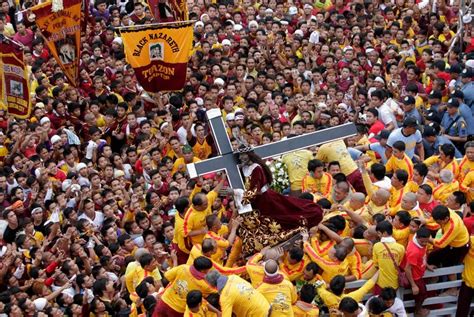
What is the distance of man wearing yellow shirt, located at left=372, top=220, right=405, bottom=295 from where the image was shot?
1563 cm

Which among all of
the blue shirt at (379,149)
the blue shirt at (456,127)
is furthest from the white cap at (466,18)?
the blue shirt at (379,149)

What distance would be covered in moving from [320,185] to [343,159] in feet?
2.43

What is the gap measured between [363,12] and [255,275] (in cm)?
1214

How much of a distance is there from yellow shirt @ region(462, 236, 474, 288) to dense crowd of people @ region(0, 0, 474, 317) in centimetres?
2

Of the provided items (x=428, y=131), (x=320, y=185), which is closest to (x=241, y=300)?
(x=320, y=185)

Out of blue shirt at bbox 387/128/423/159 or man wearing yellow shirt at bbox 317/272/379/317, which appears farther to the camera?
blue shirt at bbox 387/128/423/159

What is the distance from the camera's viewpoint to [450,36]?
985 inches

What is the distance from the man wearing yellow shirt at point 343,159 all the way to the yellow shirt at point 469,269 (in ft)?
9.56

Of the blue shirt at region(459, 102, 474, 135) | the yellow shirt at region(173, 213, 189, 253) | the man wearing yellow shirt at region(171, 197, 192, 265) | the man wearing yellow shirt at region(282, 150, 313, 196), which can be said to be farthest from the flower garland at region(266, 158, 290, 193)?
the blue shirt at region(459, 102, 474, 135)

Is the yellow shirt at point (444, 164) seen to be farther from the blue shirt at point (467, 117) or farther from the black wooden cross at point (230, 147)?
the black wooden cross at point (230, 147)

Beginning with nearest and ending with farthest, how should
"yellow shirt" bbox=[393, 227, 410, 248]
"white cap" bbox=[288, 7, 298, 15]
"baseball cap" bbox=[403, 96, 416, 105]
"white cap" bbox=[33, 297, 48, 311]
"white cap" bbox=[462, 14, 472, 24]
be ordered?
"yellow shirt" bbox=[393, 227, 410, 248]
"white cap" bbox=[33, 297, 48, 311]
"baseball cap" bbox=[403, 96, 416, 105]
"white cap" bbox=[462, 14, 472, 24]
"white cap" bbox=[288, 7, 298, 15]

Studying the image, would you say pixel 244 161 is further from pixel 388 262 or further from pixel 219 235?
pixel 388 262

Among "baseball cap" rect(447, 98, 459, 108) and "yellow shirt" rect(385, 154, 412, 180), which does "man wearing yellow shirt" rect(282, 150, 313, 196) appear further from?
"baseball cap" rect(447, 98, 459, 108)

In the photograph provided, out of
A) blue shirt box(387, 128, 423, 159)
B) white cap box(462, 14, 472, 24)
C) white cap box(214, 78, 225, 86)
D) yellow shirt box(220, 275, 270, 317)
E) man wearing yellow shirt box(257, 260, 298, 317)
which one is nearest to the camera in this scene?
yellow shirt box(220, 275, 270, 317)
